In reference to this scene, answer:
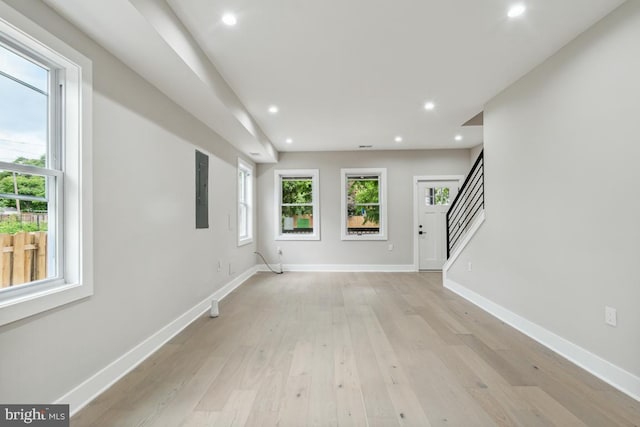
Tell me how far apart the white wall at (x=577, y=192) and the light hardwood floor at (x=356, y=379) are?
408 mm

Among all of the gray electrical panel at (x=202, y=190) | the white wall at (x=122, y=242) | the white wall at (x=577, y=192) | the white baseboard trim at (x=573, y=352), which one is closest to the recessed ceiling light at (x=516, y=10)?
the white wall at (x=577, y=192)

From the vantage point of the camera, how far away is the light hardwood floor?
1757 mm

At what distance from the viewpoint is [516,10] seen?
215cm

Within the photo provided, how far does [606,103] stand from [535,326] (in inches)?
79.3

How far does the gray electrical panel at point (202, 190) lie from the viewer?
3.63 meters

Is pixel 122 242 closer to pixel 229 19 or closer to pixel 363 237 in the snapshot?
pixel 229 19

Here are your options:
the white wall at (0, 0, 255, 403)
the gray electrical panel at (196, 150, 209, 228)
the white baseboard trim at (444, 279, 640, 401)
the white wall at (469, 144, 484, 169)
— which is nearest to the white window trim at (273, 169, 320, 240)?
the gray electrical panel at (196, 150, 209, 228)

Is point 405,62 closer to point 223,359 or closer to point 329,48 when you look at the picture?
point 329,48

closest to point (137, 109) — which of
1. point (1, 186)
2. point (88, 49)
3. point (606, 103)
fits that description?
point (88, 49)

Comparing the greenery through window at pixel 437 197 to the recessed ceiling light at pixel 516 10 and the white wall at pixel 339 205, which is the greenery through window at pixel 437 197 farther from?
the recessed ceiling light at pixel 516 10

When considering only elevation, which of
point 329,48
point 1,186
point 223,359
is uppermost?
point 329,48

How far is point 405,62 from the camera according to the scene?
287cm

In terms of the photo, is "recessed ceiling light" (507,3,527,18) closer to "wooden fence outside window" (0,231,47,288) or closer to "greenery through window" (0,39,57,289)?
"greenery through window" (0,39,57,289)

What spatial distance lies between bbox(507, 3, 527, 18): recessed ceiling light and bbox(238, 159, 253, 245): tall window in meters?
4.43
